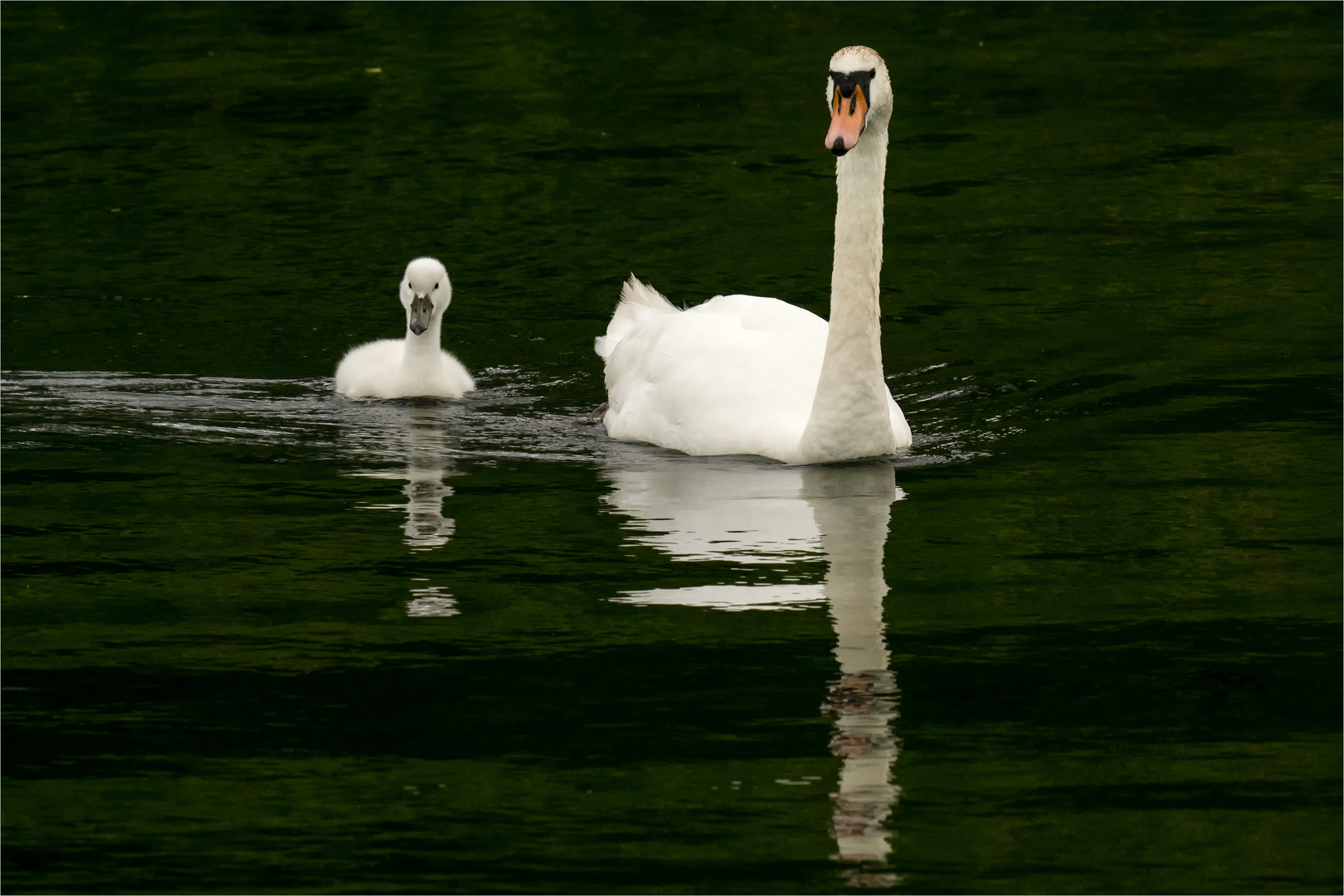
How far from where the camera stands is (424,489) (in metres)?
11.0

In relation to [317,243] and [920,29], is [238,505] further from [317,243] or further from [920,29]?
[920,29]

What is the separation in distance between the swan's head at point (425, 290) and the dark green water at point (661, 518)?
530mm

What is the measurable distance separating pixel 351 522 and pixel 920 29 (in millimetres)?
16330

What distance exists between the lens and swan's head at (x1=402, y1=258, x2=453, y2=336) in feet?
44.4

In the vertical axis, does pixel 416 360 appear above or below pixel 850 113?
below

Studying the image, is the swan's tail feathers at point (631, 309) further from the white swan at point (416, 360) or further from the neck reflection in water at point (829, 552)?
the neck reflection in water at point (829, 552)

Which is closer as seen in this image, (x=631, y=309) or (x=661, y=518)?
(x=661, y=518)

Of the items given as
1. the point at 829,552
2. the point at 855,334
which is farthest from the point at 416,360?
the point at 829,552

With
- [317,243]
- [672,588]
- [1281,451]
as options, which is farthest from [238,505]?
[317,243]

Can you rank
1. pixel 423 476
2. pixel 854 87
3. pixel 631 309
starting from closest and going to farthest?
pixel 854 87
pixel 423 476
pixel 631 309

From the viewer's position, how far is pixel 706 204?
18.1 meters

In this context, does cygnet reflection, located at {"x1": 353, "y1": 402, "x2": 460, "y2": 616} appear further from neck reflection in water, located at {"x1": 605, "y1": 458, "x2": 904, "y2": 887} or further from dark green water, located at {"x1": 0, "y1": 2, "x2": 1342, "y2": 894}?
neck reflection in water, located at {"x1": 605, "y1": 458, "x2": 904, "y2": 887}

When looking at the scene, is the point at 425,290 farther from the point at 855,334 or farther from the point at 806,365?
the point at 855,334

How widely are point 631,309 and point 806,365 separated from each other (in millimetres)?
1922
